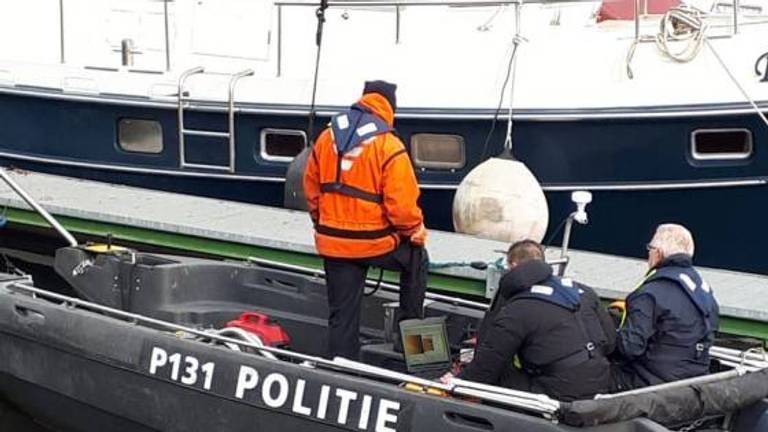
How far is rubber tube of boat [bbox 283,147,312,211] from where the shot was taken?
8078 mm

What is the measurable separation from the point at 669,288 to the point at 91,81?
5.37 meters

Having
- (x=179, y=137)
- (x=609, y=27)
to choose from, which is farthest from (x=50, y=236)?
(x=609, y=27)

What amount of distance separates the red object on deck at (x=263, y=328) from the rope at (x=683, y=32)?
10.7 ft

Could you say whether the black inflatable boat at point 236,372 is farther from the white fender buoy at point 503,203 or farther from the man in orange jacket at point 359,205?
the white fender buoy at point 503,203

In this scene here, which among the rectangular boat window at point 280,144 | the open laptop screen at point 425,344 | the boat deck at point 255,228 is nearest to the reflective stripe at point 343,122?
the open laptop screen at point 425,344

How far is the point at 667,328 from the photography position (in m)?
4.83

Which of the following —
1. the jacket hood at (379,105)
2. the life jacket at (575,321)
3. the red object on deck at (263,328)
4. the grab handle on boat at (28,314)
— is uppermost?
the jacket hood at (379,105)

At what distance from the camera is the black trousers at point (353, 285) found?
18.7 ft

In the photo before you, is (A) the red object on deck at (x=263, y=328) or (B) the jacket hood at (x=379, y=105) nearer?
(B) the jacket hood at (x=379, y=105)

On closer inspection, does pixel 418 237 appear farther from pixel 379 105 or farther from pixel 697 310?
pixel 697 310

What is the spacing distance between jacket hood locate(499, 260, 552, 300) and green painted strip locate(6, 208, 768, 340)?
72.0 inches

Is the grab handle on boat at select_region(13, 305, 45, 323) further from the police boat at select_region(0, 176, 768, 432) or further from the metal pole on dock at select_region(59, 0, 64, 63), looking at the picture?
the metal pole on dock at select_region(59, 0, 64, 63)

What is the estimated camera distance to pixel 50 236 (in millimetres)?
7855

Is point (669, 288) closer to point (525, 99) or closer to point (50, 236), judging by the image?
point (525, 99)
